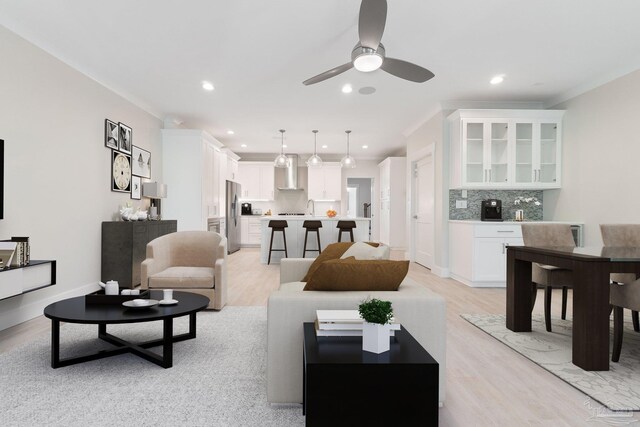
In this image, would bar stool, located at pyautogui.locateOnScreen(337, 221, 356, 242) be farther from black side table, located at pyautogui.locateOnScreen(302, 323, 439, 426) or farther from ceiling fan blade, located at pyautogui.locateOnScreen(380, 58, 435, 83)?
black side table, located at pyautogui.locateOnScreen(302, 323, 439, 426)

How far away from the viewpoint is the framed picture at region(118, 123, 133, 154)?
514 centimetres

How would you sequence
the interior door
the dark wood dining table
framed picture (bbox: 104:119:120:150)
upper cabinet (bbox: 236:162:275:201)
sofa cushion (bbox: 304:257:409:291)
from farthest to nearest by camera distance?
upper cabinet (bbox: 236:162:275:201) < the interior door < framed picture (bbox: 104:119:120:150) < the dark wood dining table < sofa cushion (bbox: 304:257:409:291)

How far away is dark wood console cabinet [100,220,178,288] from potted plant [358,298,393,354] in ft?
13.3

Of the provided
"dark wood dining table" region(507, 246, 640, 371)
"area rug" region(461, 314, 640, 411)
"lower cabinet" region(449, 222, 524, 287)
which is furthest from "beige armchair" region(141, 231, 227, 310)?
"lower cabinet" region(449, 222, 524, 287)

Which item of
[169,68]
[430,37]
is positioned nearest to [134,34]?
[169,68]

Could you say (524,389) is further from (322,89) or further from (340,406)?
(322,89)

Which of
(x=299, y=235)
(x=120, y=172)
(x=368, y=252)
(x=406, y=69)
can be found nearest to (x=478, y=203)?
(x=406, y=69)

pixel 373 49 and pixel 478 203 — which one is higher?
pixel 373 49

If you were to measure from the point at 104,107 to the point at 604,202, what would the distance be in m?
6.44

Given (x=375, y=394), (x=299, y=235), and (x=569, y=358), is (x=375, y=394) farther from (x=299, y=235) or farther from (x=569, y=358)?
(x=299, y=235)

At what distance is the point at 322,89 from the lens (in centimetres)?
507

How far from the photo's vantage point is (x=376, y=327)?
1.45 meters

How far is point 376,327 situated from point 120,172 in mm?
4877

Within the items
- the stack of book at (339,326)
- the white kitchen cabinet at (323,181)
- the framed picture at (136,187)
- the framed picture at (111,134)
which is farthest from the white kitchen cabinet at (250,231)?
the stack of book at (339,326)
